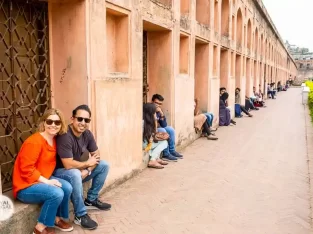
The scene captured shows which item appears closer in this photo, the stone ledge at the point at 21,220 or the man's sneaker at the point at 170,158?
the stone ledge at the point at 21,220

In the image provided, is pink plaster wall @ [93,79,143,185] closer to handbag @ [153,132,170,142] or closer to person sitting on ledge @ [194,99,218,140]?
handbag @ [153,132,170,142]

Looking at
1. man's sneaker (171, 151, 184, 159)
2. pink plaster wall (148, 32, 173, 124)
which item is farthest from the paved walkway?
pink plaster wall (148, 32, 173, 124)

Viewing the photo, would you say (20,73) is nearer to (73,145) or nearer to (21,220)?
(73,145)

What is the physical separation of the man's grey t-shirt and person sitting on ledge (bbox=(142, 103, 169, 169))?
2389mm

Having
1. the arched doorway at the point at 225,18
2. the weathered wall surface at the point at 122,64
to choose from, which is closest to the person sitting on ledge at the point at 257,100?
the arched doorway at the point at 225,18

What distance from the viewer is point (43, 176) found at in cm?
416

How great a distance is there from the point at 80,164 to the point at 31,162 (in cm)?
79

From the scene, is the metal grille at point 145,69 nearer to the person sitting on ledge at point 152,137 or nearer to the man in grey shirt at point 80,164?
the person sitting on ledge at point 152,137

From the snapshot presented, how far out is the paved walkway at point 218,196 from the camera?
4645 mm

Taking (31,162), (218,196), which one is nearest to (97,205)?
(31,162)

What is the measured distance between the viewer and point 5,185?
470cm

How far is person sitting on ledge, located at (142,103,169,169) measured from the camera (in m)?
7.31

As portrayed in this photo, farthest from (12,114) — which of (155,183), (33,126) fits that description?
(155,183)

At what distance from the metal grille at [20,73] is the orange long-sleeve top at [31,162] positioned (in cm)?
75
